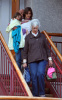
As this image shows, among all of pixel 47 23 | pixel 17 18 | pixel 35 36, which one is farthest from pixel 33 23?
pixel 47 23

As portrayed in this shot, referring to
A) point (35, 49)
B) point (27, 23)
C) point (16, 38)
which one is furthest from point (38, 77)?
point (27, 23)

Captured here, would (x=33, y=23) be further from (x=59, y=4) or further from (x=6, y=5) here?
(x=6, y=5)

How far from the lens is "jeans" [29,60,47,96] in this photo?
6.78 meters

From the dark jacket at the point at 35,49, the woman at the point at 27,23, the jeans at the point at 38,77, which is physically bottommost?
the jeans at the point at 38,77

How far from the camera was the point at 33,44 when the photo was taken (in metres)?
7.04

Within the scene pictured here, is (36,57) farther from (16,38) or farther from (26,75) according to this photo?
(16,38)

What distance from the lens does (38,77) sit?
Answer: 6.80 meters

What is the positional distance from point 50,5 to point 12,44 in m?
2.88

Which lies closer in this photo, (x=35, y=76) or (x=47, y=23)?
(x=35, y=76)

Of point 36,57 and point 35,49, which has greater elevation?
point 35,49

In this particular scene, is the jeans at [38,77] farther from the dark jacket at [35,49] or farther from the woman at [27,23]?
the woman at [27,23]

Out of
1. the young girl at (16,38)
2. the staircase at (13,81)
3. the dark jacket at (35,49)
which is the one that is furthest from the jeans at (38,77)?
the young girl at (16,38)

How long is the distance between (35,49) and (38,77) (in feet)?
1.91

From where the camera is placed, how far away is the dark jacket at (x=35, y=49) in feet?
22.7
